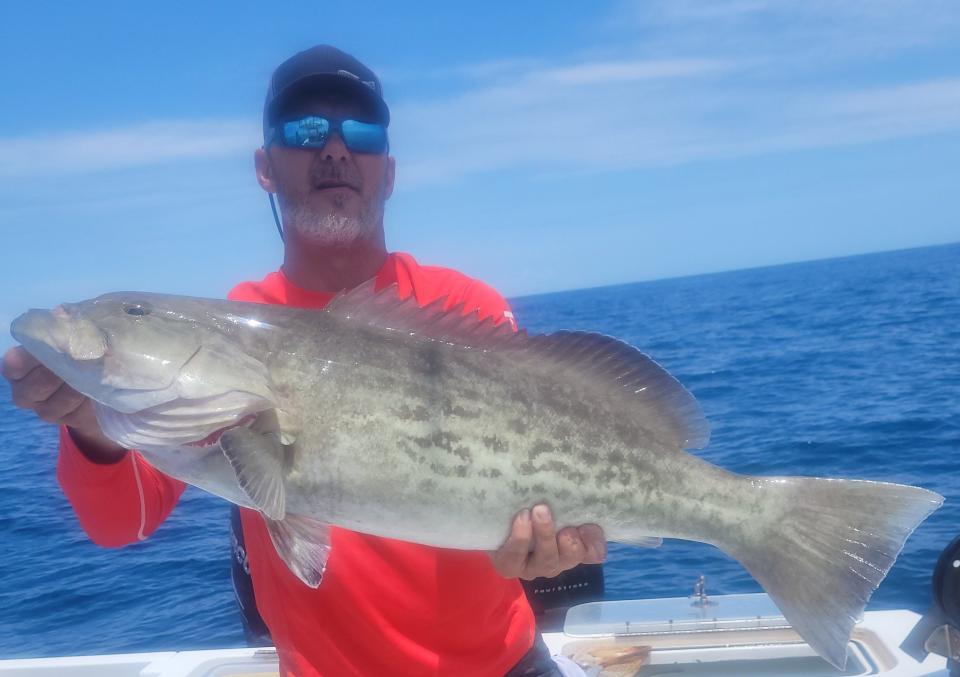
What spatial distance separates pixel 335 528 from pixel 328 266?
1297mm

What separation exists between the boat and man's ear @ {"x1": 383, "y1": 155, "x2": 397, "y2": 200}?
298 centimetres

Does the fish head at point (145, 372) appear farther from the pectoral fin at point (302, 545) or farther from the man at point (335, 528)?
the pectoral fin at point (302, 545)

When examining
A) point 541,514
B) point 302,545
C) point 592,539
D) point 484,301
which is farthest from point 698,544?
point 302,545

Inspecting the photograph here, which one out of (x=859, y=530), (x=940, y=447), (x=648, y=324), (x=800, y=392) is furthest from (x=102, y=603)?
(x=648, y=324)

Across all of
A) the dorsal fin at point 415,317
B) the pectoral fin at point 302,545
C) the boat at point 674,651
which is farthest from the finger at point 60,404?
the boat at point 674,651

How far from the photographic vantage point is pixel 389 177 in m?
4.19

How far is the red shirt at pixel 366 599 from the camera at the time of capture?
10.8 feet

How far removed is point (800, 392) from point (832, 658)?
1837cm

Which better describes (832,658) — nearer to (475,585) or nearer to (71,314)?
(475,585)

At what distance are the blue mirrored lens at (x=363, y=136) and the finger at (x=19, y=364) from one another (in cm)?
175

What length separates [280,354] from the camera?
294cm

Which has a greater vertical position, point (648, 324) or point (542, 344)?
point (648, 324)

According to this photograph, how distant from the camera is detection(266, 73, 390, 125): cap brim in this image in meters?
3.94

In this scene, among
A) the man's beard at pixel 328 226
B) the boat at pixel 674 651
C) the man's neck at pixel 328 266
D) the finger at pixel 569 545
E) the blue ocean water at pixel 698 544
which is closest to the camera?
the finger at pixel 569 545
